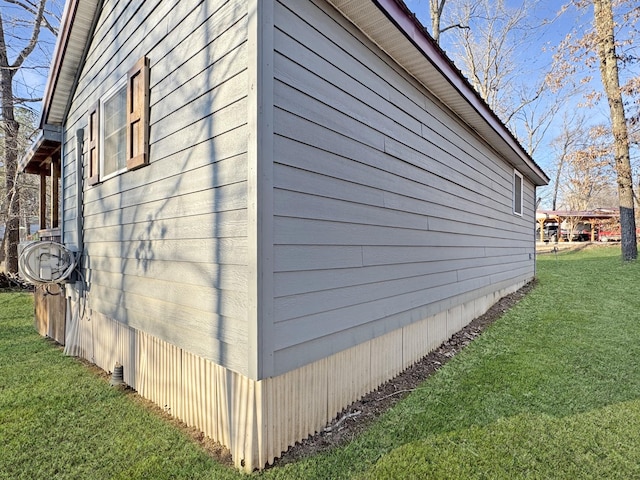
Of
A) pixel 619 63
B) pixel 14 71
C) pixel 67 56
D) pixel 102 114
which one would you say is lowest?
pixel 102 114

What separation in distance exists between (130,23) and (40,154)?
3.97 m

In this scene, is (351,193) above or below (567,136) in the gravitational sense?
below

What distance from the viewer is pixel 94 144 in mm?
4367

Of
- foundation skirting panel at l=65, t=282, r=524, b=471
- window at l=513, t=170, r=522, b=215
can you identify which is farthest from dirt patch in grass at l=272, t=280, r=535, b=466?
window at l=513, t=170, r=522, b=215

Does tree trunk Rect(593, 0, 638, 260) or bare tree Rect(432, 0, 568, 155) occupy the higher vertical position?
bare tree Rect(432, 0, 568, 155)

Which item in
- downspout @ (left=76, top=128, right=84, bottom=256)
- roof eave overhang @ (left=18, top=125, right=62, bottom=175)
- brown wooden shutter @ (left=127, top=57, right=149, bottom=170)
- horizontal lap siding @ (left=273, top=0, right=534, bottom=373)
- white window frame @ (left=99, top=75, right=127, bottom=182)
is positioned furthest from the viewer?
roof eave overhang @ (left=18, top=125, right=62, bottom=175)

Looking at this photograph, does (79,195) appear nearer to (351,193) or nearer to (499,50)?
(351,193)

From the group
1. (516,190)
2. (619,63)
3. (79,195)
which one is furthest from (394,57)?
(619,63)

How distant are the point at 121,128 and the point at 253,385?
3.24 m

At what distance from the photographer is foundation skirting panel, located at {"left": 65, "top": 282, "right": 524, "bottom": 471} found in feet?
7.61

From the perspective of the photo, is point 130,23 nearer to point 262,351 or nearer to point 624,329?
point 262,351

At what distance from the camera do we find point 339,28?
9.55ft

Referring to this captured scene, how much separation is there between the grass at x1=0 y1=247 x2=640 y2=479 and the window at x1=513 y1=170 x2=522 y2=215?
4098 mm

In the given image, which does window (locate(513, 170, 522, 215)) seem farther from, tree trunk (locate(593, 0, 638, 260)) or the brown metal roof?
tree trunk (locate(593, 0, 638, 260))
